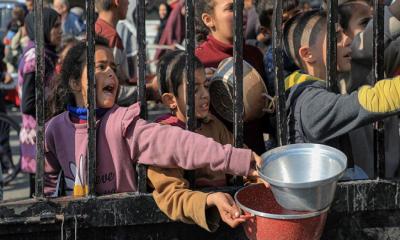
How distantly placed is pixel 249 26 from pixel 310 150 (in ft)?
18.1

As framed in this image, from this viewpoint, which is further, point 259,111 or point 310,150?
point 259,111

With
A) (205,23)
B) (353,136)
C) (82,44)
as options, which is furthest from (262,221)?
(205,23)

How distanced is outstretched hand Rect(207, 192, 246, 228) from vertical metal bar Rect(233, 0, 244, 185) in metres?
0.31

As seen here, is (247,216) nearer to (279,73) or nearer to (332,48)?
(279,73)

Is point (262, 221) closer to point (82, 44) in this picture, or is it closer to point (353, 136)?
point (353, 136)

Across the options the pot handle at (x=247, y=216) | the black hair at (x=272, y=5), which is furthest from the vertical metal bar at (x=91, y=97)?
the black hair at (x=272, y=5)

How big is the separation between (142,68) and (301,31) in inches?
30.0

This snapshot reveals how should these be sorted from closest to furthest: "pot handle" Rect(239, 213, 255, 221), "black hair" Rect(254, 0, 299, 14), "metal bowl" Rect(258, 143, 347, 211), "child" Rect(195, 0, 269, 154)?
"metal bowl" Rect(258, 143, 347, 211) < "pot handle" Rect(239, 213, 255, 221) < "child" Rect(195, 0, 269, 154) < "black hair" Rect(254, 0, 299, 14)

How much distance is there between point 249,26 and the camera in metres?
7.86

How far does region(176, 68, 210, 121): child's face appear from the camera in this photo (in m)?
2.79

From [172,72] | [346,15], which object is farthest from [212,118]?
[346,15]

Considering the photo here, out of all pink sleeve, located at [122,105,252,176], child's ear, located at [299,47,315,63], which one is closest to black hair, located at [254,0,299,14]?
child's ear, located at [299,47,315,63]

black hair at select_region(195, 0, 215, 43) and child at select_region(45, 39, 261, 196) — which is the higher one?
black hair at select_region(195, 0, 215, 43)

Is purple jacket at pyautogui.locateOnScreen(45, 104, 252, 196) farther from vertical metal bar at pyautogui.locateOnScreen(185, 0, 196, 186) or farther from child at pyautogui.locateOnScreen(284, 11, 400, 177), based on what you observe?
child at pyautogui.locateOnScreen(284, 11, 400, 177)
